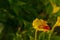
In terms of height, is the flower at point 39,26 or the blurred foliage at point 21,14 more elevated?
the blurred foliage at point 21,14

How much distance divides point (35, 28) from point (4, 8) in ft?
0.45

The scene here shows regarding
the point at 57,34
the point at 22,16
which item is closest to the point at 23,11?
the point at 22,16

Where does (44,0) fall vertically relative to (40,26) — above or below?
above

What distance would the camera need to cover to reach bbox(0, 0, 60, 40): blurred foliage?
0.74 meters

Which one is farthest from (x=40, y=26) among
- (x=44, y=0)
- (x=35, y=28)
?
(x=44, y=0)

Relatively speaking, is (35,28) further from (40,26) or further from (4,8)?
(4,8)

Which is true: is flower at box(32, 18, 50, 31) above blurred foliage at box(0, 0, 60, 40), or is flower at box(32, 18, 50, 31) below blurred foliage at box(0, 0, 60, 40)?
below

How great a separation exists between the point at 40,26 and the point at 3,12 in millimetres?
146

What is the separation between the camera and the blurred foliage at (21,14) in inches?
29.2

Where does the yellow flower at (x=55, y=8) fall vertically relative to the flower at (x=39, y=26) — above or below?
above

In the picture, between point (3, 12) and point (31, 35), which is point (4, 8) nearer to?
point (3, 12)

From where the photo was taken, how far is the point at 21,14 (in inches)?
29.5

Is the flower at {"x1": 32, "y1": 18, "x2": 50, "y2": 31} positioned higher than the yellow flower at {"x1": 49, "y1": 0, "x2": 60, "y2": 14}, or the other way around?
the yellow flower at {"x1": 49, "y1": 0, "x2": 60, "y2": 14}

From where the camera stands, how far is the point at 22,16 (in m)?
0.75
